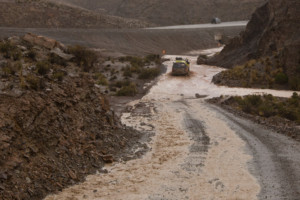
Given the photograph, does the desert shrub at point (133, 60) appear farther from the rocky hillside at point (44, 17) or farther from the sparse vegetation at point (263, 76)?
the rocky hillside at point (44, 17)

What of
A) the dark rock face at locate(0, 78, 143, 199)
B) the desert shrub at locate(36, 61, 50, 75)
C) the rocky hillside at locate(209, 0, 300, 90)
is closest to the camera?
the dark rock face at locate(0, 78, 143, 199)

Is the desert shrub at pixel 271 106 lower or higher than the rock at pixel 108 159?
higher

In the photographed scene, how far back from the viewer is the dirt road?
10.3 metres

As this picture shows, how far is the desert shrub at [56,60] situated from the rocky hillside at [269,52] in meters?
21.0

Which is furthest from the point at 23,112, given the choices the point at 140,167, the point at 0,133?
the point at 140,167

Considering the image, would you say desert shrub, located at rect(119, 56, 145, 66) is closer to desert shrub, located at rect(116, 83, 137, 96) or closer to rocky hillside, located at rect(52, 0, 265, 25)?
desert shrub, located at rect(116, 83, 137, 96)

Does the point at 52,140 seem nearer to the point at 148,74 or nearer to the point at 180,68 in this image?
the point at 148,74

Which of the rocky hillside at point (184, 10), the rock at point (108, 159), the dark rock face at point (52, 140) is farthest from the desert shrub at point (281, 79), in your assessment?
the rocky hillside at point (184, 10)

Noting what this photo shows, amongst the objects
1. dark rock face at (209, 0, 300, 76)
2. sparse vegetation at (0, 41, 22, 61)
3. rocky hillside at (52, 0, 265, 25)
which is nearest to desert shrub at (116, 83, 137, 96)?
sparse vegetation at (0, 41, 22, 61)

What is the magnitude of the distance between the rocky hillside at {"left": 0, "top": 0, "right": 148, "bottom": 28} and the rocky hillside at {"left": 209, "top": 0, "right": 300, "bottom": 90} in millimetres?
43848

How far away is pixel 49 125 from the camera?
11305 millimetres

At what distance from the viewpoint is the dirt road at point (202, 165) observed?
33.7 feet

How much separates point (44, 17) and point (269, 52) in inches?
2196

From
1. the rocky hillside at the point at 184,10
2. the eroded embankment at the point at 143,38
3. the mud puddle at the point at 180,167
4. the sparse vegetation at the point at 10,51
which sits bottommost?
the mud puddle at the point at 180,167
